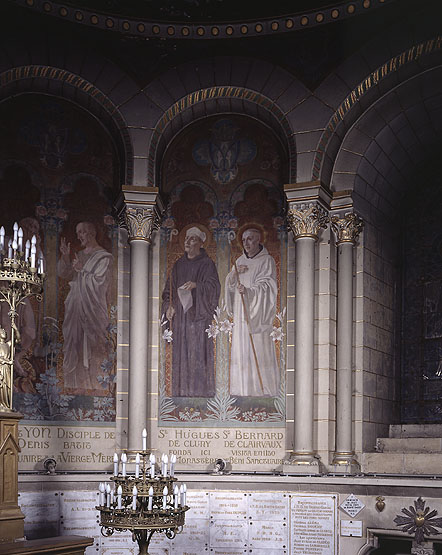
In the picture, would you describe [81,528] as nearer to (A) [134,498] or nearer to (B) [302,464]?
(B) [302,464]

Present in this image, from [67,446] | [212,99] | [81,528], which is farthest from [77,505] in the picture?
[212,99]

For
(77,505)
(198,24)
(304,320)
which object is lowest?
(77,505)

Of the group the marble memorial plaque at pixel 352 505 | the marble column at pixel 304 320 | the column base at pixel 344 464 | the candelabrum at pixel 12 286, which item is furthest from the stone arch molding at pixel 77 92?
the marble memorial plaque at pixel 352 505

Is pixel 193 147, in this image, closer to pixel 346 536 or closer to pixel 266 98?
pixel 266 98

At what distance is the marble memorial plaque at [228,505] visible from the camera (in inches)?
494

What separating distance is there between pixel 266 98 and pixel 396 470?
20.1 feet

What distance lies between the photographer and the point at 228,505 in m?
12.6

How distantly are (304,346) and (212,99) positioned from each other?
4.36 m

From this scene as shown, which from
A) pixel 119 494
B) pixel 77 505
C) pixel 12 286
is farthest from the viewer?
pixel 77 505

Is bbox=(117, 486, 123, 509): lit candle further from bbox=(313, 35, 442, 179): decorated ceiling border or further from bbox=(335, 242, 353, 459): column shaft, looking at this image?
bbox=(313, 35, 442, 179): decorated ceiling border

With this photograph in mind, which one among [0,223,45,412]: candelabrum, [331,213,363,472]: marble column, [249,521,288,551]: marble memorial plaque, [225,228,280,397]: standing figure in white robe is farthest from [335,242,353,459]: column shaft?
[0,223,45,412]: candelabrum

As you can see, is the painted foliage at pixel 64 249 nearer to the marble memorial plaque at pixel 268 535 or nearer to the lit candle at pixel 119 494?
the marble memorial plaque at pixel 268 535

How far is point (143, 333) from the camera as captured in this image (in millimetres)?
13414

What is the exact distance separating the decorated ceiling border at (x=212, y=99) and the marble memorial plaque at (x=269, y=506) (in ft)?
16.6
